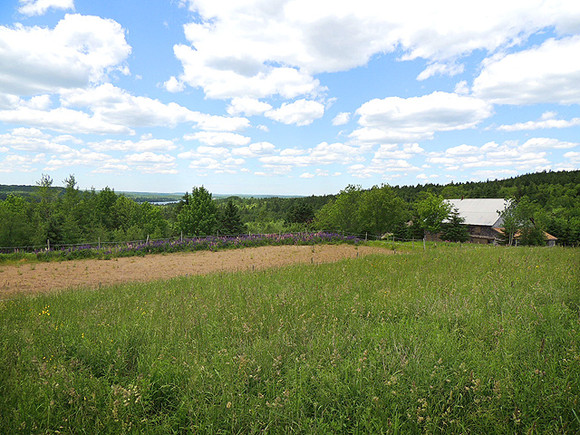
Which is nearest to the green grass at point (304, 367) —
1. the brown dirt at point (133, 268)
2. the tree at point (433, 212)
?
the brown dirt at point (133, 268)

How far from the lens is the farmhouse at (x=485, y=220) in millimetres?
57281

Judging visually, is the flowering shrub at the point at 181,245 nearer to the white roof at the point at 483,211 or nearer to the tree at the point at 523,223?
the tree at the point at 523,223

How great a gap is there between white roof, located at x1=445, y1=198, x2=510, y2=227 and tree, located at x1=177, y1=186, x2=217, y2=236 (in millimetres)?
46598

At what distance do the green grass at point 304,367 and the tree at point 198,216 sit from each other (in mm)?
44331

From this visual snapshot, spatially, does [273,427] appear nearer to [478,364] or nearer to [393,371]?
[393,371]

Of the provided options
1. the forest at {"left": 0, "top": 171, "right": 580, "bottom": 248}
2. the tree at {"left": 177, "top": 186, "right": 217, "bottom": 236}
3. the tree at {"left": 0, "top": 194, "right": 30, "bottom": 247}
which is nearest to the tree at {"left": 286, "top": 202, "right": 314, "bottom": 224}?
the forest at {"left": 0, "top": 171, "right": 580, "bottom": 248}

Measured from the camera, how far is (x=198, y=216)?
49062mm

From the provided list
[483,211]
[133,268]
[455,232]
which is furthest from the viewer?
[483,211]

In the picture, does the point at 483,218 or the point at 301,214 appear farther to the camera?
the point at 301,214

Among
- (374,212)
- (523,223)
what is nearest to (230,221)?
(374,212)

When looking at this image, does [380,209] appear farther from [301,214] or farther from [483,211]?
[301,214]

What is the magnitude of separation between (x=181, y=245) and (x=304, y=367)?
2029cm

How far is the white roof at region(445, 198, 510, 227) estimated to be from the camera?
193ft

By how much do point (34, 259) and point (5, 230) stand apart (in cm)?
2794
